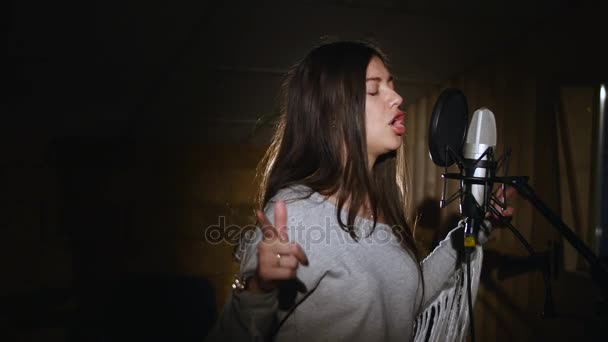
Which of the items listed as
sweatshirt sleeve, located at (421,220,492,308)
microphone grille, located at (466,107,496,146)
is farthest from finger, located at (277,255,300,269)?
sweatshirt sleeve, located at (421,220,492,308)

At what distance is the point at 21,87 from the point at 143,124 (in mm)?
895

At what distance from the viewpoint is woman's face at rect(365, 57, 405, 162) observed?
0.97m

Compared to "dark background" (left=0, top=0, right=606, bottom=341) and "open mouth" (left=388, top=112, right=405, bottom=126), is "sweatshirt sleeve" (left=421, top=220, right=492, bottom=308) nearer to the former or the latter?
"open mouth" (left=388, top=112, right=405, bottom=126)

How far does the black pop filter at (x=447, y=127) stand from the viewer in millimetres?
805

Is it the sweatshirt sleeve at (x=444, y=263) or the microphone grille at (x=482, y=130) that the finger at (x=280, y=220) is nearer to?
the microphone grille at (x=482, y=130)

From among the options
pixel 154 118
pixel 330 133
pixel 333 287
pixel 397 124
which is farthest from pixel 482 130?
pixel 154 118

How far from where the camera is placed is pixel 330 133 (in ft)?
3.09

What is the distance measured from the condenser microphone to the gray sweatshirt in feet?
0.79

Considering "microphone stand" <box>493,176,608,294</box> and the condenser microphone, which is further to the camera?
the condenser microphone

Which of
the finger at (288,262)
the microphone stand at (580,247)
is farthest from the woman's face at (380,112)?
the finger at (288,262)

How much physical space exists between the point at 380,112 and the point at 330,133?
14 centimetres

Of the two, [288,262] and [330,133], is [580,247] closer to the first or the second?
[288,262]

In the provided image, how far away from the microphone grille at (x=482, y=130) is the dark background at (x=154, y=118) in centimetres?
90

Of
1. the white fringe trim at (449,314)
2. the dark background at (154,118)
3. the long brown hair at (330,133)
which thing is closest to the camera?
the long brown hair at (330,133)
